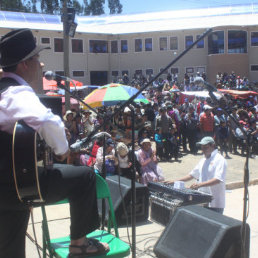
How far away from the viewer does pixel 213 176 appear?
5461mm

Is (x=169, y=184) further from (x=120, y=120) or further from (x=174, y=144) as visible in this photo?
(x=120, y=120)

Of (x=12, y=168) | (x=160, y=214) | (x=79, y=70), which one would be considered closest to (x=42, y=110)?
(x=12, y=168)

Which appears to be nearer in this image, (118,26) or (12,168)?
(12,168)

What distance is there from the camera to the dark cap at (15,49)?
232cm

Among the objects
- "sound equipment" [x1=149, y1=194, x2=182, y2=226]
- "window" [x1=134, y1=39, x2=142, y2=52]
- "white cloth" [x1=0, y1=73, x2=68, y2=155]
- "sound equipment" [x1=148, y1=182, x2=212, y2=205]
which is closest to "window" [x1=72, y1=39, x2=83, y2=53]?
"window" [x1=134, y1=39, x2=142, y2=52]

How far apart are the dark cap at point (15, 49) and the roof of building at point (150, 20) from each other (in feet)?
107

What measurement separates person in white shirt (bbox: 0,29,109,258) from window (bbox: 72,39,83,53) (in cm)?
3387

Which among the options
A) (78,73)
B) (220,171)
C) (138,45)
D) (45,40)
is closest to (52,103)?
(220,171)

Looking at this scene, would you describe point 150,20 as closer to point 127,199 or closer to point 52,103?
point 127,199

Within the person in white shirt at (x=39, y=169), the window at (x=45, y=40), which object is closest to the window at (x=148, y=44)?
the window at (x=45, y=40)

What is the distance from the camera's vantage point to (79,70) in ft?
117

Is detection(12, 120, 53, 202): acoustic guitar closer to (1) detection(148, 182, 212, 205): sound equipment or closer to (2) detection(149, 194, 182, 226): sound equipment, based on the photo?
(1) detection(148, 182, 212, 205): sound equipment

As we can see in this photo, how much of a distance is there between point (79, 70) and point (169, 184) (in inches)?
1205

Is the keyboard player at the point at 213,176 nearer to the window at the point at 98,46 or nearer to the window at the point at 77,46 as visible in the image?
the window at the point at 77,46
